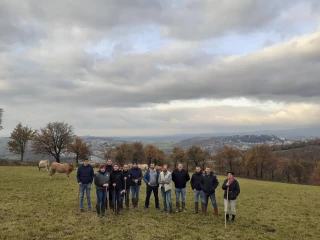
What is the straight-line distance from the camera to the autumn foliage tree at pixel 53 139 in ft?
196

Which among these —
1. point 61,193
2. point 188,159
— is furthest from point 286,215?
point 188,159

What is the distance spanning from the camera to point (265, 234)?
10625 mm

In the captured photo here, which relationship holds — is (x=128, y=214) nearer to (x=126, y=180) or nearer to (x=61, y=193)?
(x=126, y=180)

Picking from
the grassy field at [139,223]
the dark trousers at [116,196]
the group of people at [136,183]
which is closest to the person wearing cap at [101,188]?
the group of people at [136,183]

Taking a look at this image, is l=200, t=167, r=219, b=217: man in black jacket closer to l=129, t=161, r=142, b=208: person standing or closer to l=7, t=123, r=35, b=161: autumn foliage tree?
l=129, t=161, r=142, b=208: person standing

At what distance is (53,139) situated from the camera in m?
60.4

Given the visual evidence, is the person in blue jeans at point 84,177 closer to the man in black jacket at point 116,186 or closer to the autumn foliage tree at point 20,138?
the man in black jacket at point 116,186

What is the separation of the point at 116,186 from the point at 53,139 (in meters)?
53.7

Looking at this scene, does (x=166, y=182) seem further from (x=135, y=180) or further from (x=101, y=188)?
(x=101, y=188)

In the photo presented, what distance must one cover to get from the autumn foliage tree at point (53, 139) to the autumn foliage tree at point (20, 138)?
3001 millimetres

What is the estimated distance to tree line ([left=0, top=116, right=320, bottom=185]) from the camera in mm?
61062

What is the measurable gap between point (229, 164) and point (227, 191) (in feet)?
239

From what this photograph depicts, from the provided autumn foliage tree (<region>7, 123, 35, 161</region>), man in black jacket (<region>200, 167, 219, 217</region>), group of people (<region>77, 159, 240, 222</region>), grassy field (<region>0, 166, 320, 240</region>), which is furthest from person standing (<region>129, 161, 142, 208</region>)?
autumn foliage tree (<region>7, 123, 35, 161</region>)

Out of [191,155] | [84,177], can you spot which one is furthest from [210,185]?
[191,155]
